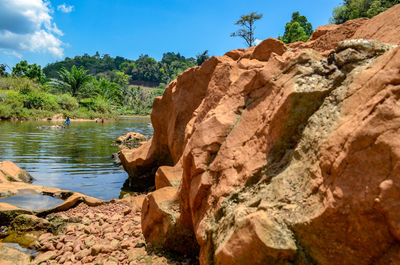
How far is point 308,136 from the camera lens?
214 centimetres

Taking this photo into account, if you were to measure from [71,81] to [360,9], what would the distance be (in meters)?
36.5

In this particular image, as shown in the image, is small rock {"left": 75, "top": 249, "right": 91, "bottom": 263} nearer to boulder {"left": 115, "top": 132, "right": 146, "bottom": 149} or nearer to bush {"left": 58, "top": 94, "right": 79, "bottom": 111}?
boulder {"left": 115, "top": 132, "right": 146, "bottom": 149}

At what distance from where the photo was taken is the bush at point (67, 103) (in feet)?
125

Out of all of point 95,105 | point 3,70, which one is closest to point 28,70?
point 3,70

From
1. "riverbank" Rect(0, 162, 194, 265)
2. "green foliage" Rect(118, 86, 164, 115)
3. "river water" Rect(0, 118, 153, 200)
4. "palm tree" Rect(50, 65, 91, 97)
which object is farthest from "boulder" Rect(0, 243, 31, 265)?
"green foliage" Rect(118, 86, 164, 115)

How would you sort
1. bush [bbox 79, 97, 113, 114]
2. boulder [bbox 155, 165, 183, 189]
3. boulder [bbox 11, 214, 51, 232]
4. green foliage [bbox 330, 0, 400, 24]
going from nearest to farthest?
boulder [bbox 155, 165, 183, 189] < boulder [bbox 11, 214, 51, 232] < green foliage [bbox 330, 0, 400, 24] < bush [bbox 79, 97, 113, 114]

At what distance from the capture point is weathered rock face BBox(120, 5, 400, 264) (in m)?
1.60

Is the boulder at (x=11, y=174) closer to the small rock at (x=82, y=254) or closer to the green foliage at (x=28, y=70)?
the small rock at (x=82, y=254)

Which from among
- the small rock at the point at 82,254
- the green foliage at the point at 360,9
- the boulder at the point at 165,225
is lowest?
the small rock at the point at 82,254

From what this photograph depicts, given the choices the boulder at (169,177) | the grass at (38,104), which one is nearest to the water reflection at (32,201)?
the boulder at (169,177)

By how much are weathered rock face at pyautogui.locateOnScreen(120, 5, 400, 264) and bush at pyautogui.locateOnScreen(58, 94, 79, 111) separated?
127 ft

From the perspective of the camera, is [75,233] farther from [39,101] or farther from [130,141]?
[39,101]

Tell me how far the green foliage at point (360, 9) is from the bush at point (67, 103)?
105 ft

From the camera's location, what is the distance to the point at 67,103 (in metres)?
38.6
